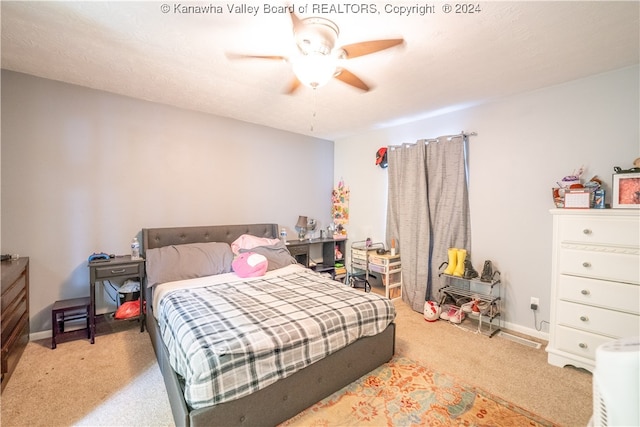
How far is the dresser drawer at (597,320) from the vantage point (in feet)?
6.66

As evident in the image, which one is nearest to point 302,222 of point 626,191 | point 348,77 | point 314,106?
point 314,106

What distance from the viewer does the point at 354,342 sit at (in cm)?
204

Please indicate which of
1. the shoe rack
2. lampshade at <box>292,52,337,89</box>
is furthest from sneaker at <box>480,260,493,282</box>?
lampshade at <box>292,52,337,89</box>

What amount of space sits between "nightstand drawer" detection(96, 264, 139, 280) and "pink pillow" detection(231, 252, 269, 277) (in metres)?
0.95

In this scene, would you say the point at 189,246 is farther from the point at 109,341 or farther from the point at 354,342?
the point at 354,342

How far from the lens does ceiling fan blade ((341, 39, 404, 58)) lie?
1604mm

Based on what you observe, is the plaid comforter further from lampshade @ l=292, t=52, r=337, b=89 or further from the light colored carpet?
lampshade @ l=292, t=52, r=337, b=89

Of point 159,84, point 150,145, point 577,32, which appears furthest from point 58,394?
point 577,32

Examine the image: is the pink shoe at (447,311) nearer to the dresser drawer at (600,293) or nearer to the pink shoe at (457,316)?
the pink shoe at (457,316)

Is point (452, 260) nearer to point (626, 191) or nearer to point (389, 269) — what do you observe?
point (389, 269)

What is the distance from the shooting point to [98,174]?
2.91 meters

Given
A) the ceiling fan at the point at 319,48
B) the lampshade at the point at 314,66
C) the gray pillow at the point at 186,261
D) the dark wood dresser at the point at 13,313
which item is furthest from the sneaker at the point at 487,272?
the dark wood dresser at the point at 13,313

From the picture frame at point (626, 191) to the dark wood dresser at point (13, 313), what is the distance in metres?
4.46

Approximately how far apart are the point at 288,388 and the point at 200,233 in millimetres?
2333
